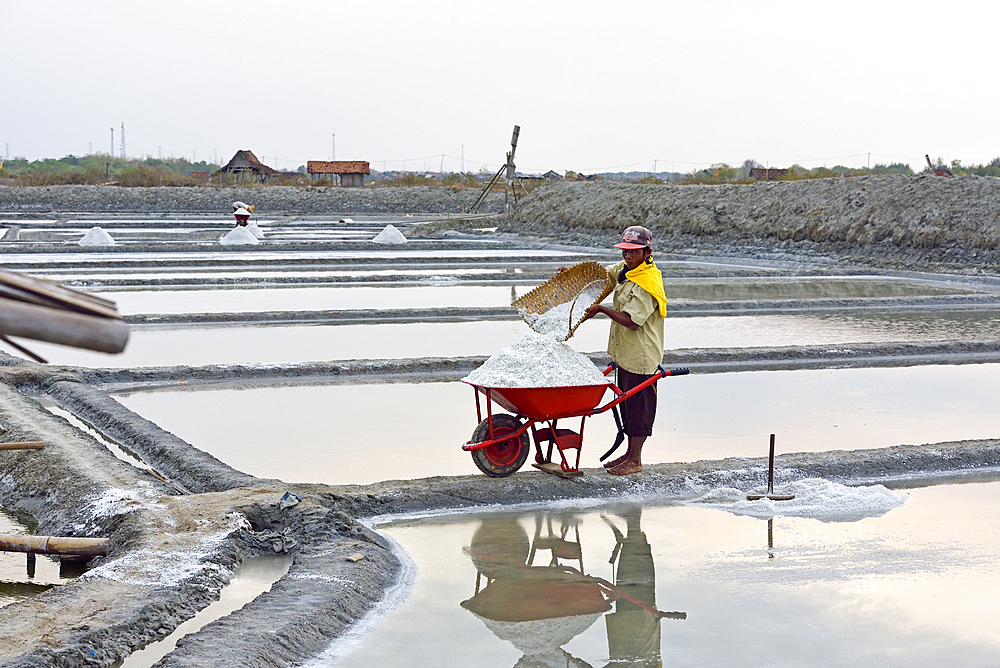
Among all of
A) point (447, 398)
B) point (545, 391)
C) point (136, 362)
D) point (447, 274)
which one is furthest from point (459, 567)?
point (447, 274)

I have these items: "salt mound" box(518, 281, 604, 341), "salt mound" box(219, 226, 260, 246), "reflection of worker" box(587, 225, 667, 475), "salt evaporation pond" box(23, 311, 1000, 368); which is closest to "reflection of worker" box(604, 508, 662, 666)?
"reflection of worker" box(587, 225, 667, 475)

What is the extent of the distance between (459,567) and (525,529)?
500mm

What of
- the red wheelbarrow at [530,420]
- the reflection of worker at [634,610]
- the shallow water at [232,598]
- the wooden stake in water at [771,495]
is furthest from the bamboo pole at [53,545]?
the wooden stake in water at [771,495]

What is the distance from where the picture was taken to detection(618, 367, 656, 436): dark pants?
15.0 ft

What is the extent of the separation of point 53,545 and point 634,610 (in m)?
1.94

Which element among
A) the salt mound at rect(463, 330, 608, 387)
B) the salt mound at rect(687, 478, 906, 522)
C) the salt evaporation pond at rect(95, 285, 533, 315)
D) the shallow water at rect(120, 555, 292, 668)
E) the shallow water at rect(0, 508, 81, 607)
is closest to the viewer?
the shallow water at rect(120, 555, 292, 668)

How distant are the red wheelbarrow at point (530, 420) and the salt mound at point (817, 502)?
56 centimetres

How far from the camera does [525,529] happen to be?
4145mm

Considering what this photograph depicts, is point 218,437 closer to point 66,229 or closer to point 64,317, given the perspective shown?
point 64,317

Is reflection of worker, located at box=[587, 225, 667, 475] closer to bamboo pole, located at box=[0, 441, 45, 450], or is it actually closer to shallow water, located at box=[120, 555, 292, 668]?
shallow water, located at box=[120, 555, 292, 668]

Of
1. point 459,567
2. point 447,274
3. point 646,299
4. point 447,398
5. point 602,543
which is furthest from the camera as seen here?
point 447,274

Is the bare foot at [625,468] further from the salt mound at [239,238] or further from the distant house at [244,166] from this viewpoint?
the distant house at [244,166]

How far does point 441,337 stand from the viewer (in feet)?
30.5

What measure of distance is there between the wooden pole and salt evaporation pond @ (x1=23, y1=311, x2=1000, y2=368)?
18.6 feet
